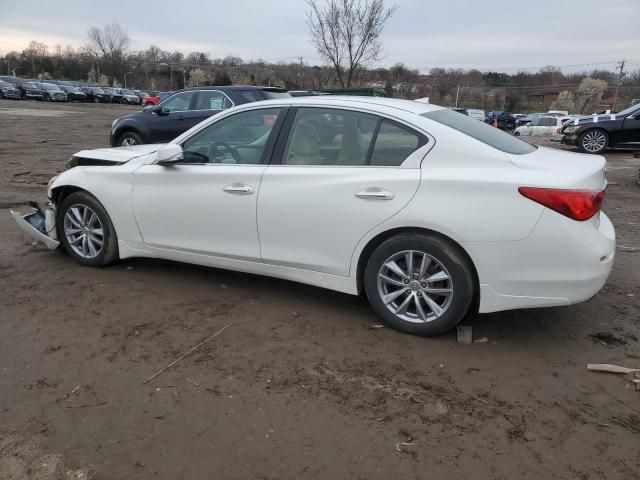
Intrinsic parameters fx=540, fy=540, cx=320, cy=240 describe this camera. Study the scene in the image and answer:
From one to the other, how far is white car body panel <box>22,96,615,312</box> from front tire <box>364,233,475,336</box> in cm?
9

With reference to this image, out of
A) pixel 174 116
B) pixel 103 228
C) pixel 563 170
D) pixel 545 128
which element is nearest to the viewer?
pixel 563 170

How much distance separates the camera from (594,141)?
16.0 metres

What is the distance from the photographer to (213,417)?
2.82 m

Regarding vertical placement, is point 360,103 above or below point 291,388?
above

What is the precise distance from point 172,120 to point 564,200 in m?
9.33

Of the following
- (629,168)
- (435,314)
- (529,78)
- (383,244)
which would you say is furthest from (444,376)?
(529,78)

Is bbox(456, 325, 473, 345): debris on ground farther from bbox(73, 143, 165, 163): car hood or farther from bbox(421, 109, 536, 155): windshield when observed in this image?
bbox(73, 143, 165, 163): car hood

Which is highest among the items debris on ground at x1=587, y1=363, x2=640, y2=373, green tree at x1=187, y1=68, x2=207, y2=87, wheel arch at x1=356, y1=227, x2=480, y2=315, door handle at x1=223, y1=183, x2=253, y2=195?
green tree at x1=187, y1=68, x2=207, y2=87

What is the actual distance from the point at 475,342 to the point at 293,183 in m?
1.67

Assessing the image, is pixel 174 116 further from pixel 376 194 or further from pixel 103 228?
pixel 376 194

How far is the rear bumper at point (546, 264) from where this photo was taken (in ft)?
10.5

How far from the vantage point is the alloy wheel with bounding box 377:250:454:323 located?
3.54 m

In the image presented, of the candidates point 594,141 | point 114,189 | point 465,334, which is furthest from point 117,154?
point 594,141

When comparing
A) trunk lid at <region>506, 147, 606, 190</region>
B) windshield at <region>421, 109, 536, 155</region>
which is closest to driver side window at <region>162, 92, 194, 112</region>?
windshield at <region>421, 109, 536, 155</region>
